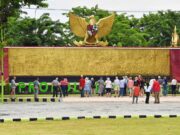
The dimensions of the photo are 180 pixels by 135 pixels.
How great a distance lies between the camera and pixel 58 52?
50.7 metres

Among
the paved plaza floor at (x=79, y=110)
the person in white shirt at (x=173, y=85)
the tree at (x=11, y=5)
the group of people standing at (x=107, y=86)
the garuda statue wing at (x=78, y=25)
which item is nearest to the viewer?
the paved plaza floor at (x=79, y=110)

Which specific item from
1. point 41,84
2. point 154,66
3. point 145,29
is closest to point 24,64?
point 41,84

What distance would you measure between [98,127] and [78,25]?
33937 millimetres

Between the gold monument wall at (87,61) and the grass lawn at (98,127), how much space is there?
1110 inches

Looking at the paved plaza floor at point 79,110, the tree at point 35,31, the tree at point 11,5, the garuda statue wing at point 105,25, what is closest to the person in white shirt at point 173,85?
the garuda statue wing at point 105,25

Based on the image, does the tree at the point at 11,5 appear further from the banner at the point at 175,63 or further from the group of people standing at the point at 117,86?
the banner at the point at 175,63

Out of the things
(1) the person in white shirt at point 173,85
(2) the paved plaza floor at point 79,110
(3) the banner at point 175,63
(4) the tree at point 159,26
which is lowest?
(2) the paved plaza floor at point 79,110

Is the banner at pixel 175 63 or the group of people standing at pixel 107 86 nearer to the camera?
the group of people standing at pixel 107 86

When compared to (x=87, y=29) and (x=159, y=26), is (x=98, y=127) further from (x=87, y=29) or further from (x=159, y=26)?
(x=159, y=26)

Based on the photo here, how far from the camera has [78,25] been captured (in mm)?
52844

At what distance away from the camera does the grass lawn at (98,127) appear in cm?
1773

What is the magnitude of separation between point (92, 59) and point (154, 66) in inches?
197

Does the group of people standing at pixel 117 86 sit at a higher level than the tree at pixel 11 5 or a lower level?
lower

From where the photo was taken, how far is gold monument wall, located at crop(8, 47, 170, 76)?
50031mm
